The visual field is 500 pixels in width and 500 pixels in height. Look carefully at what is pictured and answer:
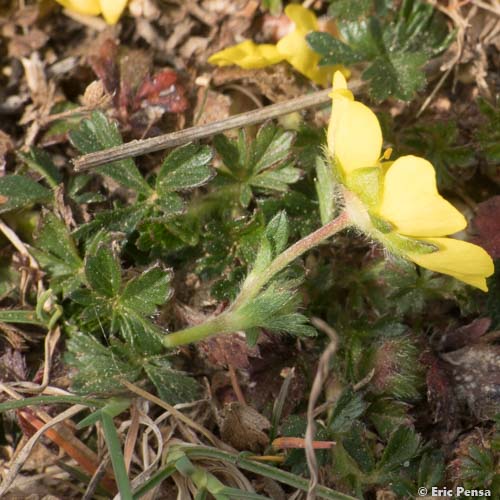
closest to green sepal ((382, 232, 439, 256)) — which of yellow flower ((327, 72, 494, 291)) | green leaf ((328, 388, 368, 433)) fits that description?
yellow flower ((327, 72, 494, 291))

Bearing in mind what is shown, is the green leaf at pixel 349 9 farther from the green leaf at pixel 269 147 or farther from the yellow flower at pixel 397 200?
the yellow flower at pixel 397 200

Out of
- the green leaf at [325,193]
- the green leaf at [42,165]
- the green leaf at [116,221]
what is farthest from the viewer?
the green leaf at [42,165]

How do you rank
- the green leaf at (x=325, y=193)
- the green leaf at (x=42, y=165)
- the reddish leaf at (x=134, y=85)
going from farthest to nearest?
the reddish leaf at (x=134, y=85) → the green leaf at (x=42, y=165) → the green leaf at (x=325, y=193)

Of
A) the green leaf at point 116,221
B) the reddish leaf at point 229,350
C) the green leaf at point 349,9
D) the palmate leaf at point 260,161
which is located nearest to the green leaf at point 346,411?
the reddish leaf at point 229,350

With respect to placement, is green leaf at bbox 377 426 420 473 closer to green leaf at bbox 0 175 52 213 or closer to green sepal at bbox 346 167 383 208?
green sepal at bbox 346 167 383 208

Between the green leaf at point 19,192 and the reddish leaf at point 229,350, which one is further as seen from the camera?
the green leaf at point 19,192

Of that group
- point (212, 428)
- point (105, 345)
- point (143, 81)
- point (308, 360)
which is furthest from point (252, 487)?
point (143, 81)

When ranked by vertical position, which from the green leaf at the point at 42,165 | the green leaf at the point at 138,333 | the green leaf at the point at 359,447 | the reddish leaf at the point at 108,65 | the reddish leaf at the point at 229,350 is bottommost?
the green leaf at the point at 359,447
